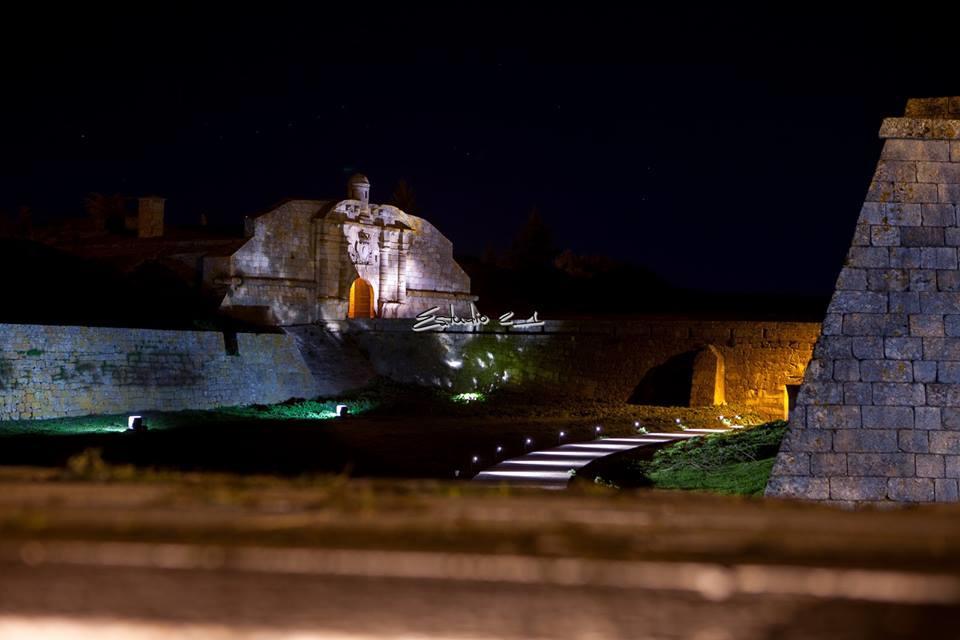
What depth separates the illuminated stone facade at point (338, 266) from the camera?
3541 centimetres

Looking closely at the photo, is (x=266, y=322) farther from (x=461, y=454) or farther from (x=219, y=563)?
(x=219, y=563)

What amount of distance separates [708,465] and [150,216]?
31626 mm

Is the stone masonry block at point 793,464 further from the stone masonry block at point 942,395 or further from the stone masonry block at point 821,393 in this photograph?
the stone masonry block at point 942,395

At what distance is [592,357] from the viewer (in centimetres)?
2878

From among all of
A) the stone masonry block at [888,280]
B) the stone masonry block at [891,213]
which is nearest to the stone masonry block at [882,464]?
the stone masonry block at [888,280]

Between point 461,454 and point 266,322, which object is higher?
point 266,322

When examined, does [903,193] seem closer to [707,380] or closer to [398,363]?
[707,380]

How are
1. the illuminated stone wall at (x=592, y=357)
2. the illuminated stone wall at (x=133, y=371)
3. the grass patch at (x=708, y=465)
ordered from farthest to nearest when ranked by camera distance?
1. the illuminated stone wall at (x=592, y=357)
2. the illuminated stone wall at (x=133, y=371)
3. the grass patch at (x=708, y=465)

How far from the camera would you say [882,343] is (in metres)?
8.27

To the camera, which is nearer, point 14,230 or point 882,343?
point 882,343

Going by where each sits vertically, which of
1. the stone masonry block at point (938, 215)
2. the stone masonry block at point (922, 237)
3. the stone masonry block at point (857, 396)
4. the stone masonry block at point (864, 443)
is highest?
the stone masonry block at point (938, 215)

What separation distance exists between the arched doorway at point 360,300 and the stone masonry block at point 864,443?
33.2m

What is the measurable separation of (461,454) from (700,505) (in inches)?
553

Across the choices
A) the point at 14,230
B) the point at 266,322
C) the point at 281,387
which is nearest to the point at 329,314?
the point at 266,322
